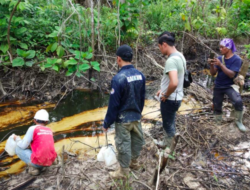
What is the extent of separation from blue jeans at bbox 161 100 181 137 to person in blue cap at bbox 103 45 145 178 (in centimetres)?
45

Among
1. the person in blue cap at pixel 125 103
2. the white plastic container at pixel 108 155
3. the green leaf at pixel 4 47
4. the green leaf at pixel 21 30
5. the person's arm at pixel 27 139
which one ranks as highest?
the green leaf at pixel 21 30

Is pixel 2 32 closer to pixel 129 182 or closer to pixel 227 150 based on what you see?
pixel 129 182

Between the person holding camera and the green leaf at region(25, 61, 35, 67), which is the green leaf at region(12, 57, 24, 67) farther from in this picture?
the person holding camera

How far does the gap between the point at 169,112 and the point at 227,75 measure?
1.43m

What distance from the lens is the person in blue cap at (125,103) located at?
2.43 meters

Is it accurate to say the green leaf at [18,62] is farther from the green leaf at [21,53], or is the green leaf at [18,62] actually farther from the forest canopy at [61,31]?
the green leaf at [21,53]

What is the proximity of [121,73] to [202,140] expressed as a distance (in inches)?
85.4

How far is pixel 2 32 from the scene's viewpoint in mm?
5383

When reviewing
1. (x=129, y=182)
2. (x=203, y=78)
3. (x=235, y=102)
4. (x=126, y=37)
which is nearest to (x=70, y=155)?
(x=129, y=182)

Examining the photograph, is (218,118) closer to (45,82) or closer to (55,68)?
(55,68)

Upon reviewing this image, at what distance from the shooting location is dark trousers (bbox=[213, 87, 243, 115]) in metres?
3.71

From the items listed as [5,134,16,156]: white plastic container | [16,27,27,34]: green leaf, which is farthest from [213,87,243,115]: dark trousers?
[16,27,27,34]: green leaf

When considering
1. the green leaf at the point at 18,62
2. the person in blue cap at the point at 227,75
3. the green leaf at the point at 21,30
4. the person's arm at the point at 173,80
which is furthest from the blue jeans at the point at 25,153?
the green leaf at the point at 21,30

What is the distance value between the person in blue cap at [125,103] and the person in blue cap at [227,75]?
1.83 meters
